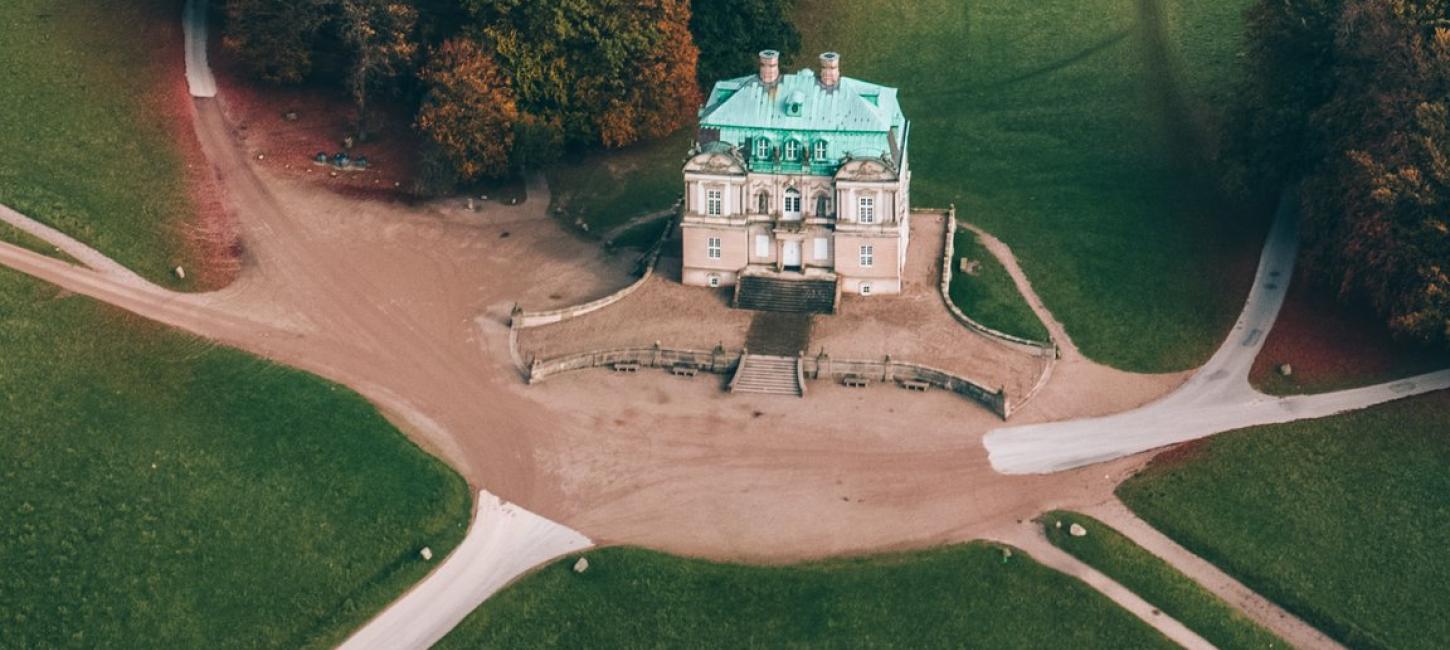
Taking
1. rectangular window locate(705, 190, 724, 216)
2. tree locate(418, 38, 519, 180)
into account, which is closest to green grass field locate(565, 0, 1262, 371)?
tree locate(418, 38, 519, 180)

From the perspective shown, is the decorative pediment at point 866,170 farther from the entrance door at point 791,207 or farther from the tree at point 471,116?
the tree at point 471,116

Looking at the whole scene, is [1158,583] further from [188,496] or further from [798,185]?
[188,496]

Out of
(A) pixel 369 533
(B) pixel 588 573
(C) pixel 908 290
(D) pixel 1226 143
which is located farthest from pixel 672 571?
(D) pixel 1226 143

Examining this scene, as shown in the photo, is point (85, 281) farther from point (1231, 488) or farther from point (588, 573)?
point (1231, 488)

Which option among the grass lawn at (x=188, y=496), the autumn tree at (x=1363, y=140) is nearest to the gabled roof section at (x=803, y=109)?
the autumn tree at (x=1363, y=140)

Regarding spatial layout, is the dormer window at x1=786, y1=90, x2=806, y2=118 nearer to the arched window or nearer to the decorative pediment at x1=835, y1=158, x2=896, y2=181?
the decorative pediment at x1=835, y1=158, x2=896, y2=181

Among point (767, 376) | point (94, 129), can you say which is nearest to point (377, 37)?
point (94, 129)
